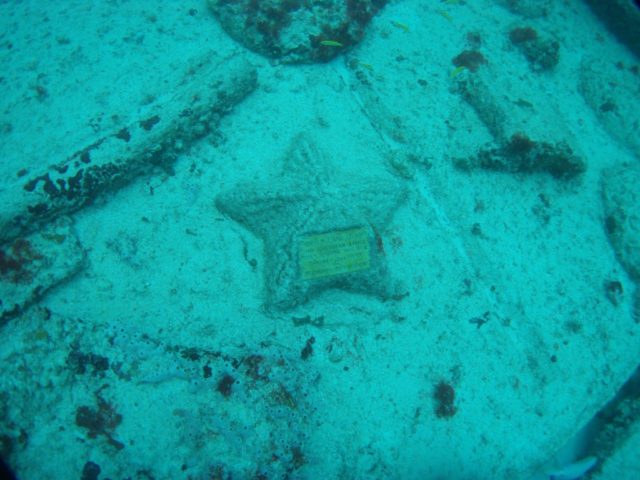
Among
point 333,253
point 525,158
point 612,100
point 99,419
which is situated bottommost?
point 99,419

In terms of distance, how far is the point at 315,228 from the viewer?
335cm

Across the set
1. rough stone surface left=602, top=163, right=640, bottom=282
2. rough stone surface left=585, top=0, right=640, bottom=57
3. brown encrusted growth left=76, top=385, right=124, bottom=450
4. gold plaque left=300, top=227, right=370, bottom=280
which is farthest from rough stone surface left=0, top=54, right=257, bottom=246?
rough stone surface left=585, top=0, right=640, bottom=57

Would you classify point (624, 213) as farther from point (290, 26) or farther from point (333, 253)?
point (290, 26)

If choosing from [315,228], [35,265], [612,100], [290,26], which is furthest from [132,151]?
[612,100]

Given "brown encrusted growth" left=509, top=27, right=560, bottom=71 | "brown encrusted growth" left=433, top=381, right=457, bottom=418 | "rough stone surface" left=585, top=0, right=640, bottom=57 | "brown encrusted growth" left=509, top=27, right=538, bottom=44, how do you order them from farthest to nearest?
"rough stone surface" left=585, top=0, right=640, bottom=57
"brown encrusted growth" left=509, top=27, right=538, bottom=44
"brown encrusted growth" left=509, top=27, right=560, bottom=71
"brown encrusted growth" left=433, top=381, right=457, bottom=418

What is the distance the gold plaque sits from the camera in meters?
3.31

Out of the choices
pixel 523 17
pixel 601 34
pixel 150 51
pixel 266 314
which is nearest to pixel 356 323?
pixel 266 314

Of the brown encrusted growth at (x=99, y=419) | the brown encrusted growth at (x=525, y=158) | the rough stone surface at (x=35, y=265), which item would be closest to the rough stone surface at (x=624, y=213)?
the brown encrusted growth at (x=525, y=158)

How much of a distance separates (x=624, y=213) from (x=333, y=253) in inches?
154

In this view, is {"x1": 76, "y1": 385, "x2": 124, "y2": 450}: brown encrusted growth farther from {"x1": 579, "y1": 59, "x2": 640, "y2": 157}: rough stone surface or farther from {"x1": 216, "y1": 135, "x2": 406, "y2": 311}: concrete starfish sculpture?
{"x1": 579, "y1": 59, "x2": 640, "y2": 157}: rough stone surface

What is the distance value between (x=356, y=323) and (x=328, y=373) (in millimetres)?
513

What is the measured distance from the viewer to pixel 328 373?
321 centimetres

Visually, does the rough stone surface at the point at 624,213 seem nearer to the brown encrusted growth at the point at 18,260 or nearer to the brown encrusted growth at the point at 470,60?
the brown encrusted growth at the point at 470,60

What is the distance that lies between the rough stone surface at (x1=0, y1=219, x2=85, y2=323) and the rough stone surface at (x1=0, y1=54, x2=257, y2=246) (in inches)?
6.3
